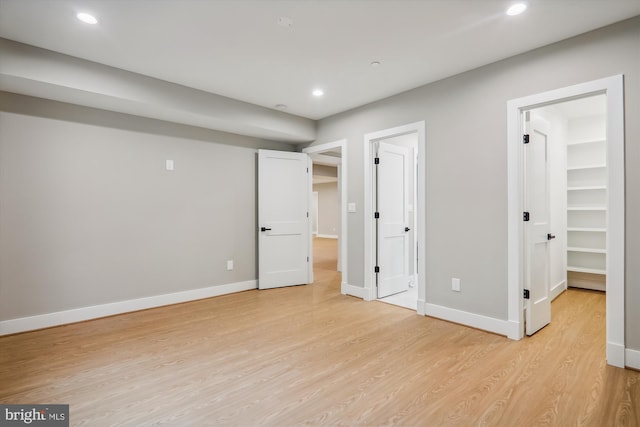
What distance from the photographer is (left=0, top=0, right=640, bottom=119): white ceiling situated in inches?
87.1

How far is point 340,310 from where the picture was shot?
3803 mm

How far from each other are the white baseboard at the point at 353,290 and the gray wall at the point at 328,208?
8.83 m

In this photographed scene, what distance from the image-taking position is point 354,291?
4398 millimetres

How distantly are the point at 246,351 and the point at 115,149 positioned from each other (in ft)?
9.05

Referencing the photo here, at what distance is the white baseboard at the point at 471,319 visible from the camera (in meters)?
2.96

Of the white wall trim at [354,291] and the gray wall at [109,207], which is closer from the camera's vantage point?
the gray wall at [109,207]

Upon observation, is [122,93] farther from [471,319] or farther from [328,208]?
[328,208]

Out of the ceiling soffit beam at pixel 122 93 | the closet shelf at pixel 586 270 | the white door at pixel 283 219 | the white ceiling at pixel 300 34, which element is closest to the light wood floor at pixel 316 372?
the closet shelf at pixel 586 270

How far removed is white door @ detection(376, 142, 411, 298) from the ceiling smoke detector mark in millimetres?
2148

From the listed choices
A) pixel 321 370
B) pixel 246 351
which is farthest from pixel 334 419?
pixel 246 351

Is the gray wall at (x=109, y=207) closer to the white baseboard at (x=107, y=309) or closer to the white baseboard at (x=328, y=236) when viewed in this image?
the white baseboard at (x=107, y=309)

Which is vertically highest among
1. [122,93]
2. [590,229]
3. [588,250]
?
[122,93]

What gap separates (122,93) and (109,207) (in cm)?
128

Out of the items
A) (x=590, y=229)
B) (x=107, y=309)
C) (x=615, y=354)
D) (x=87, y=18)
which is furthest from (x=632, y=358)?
(x=107, y=309)
